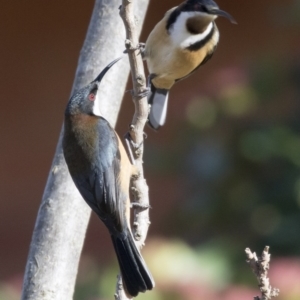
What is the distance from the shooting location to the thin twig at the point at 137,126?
5.25ft

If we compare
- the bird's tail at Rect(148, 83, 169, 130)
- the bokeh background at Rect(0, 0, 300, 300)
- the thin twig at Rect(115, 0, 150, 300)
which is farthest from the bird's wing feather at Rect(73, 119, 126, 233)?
the bokeh background at Rect(0, 0, 300, 300)

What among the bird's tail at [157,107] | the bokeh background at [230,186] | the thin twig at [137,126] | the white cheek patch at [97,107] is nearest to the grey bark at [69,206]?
the white cheek patch at [97,107]

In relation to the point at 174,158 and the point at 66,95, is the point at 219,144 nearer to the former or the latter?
the point at 174,158

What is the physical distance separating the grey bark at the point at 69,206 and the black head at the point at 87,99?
26 mm

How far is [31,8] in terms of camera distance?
16.7 feet

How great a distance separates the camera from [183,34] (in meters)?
2.45

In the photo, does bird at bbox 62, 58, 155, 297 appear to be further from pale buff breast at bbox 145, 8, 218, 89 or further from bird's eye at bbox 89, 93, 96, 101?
pale buff breast at bbox 145, 8, 218, 89

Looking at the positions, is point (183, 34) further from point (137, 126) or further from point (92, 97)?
point (137, 126)

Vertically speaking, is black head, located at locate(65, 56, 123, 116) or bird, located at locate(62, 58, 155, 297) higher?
black head, located at locate(65, 56, 123, 116)

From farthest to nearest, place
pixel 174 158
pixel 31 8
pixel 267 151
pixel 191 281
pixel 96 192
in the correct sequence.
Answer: pixel 31 8, pixel 174 158, pixel 267 151, pixel 191 281, pixel 96 192

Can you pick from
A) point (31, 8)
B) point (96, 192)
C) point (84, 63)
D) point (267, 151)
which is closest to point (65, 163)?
point (96, 192)

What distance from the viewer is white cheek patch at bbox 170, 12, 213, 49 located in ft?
7.90

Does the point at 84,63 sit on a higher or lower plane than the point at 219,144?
lower

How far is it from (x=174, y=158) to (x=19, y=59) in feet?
5.79
